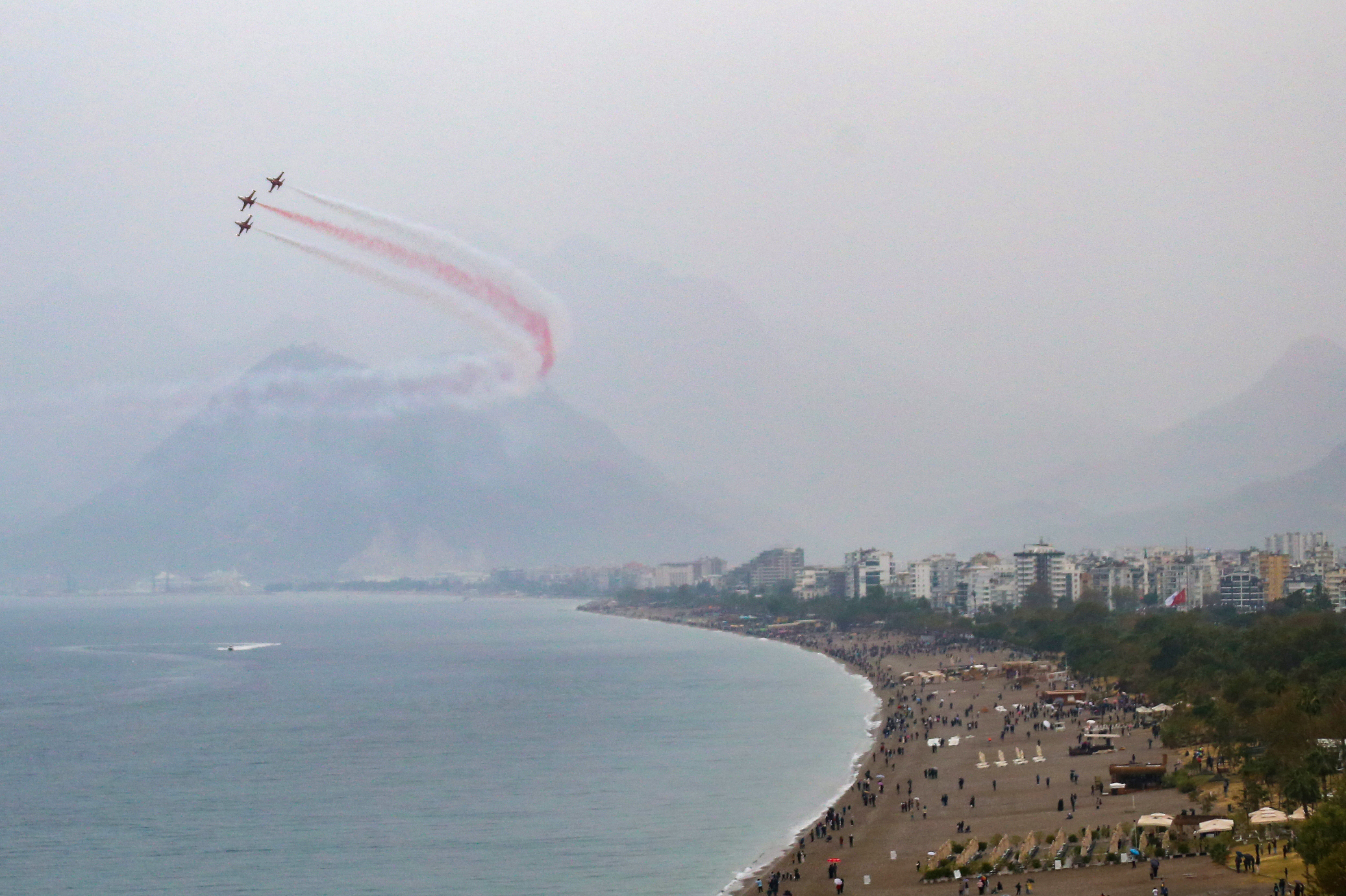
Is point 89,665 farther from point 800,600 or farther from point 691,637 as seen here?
point 800,600

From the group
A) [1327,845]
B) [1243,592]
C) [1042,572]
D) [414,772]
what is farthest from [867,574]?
[1327,845]

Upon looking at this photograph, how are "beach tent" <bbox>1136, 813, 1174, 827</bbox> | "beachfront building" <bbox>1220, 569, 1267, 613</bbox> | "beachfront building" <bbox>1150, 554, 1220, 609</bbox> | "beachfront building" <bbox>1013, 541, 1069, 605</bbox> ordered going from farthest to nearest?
"beachfront building" <bbox>1013, 541, 1069, 605</bbox> → "beachfront building" <bbox>1150, 554, 1220, 609</bbox> → "beachfront building" <bbox>1220, 569, 1267, 613</bbox> → "beach tent" <bbox>1136, 813, 1174, 827</bbox>

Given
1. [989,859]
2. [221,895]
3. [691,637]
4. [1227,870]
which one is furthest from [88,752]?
[691,637]

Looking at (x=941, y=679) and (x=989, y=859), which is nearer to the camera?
(x=989, y=859)

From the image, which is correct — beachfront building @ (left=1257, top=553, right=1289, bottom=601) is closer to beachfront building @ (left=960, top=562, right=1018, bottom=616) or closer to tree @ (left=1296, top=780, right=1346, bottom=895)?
beachfront building @ (left=960, top=562, right=1018, bottom=616)

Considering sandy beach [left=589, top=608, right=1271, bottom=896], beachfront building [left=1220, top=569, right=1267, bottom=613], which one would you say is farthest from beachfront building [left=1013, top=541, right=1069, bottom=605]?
sandy beach [left=589, top=608, right=1271, bottom=896]

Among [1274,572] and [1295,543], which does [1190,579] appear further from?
[1295,543]
